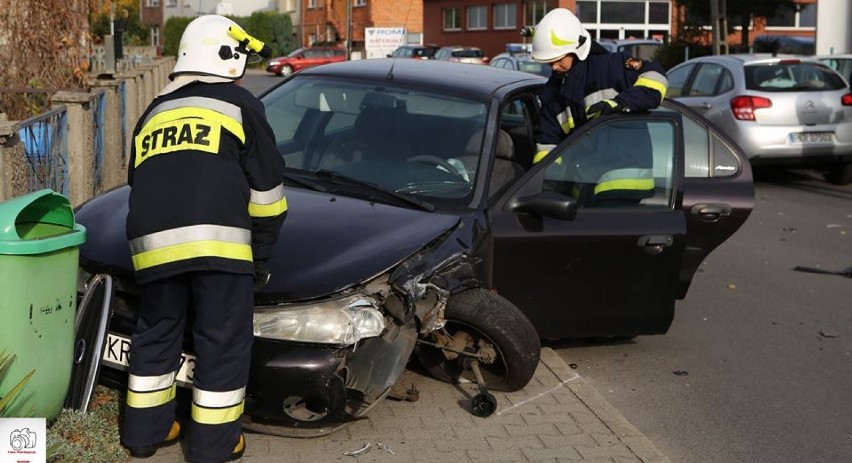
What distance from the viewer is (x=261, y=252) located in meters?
4.52

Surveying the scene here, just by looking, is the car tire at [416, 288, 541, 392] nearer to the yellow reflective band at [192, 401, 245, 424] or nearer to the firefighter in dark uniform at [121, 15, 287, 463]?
the firefighter in dark uniform at [121, 15, 287, 463]

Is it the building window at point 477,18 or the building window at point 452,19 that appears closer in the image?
the building window at point 477,18

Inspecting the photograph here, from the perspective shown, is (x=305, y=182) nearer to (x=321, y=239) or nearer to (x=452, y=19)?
(x=321, y=239)

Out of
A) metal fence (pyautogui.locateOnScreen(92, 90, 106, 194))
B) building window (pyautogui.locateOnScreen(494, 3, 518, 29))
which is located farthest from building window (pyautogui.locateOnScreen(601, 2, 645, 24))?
metal fence (pyautogui.locateOnScreen(92, 90, 106, 194))

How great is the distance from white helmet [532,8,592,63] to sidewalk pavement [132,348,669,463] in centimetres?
200

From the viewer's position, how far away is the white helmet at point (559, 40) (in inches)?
263

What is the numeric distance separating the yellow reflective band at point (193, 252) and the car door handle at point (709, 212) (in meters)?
3.26

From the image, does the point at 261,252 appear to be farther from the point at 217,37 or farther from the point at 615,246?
the point at 615,246

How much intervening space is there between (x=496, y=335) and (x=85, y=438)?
187cm

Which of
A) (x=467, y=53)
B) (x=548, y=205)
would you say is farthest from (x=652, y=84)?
(x=467, y=53)

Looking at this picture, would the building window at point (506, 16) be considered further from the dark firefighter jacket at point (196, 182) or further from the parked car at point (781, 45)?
the dark firefighter jacket at point (196, 182)

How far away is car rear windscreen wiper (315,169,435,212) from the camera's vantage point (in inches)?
221

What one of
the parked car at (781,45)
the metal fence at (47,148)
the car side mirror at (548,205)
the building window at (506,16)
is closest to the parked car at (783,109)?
the metal fence at (47,148)

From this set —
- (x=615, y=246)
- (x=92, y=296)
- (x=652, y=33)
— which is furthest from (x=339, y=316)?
(x=652, y=33)
